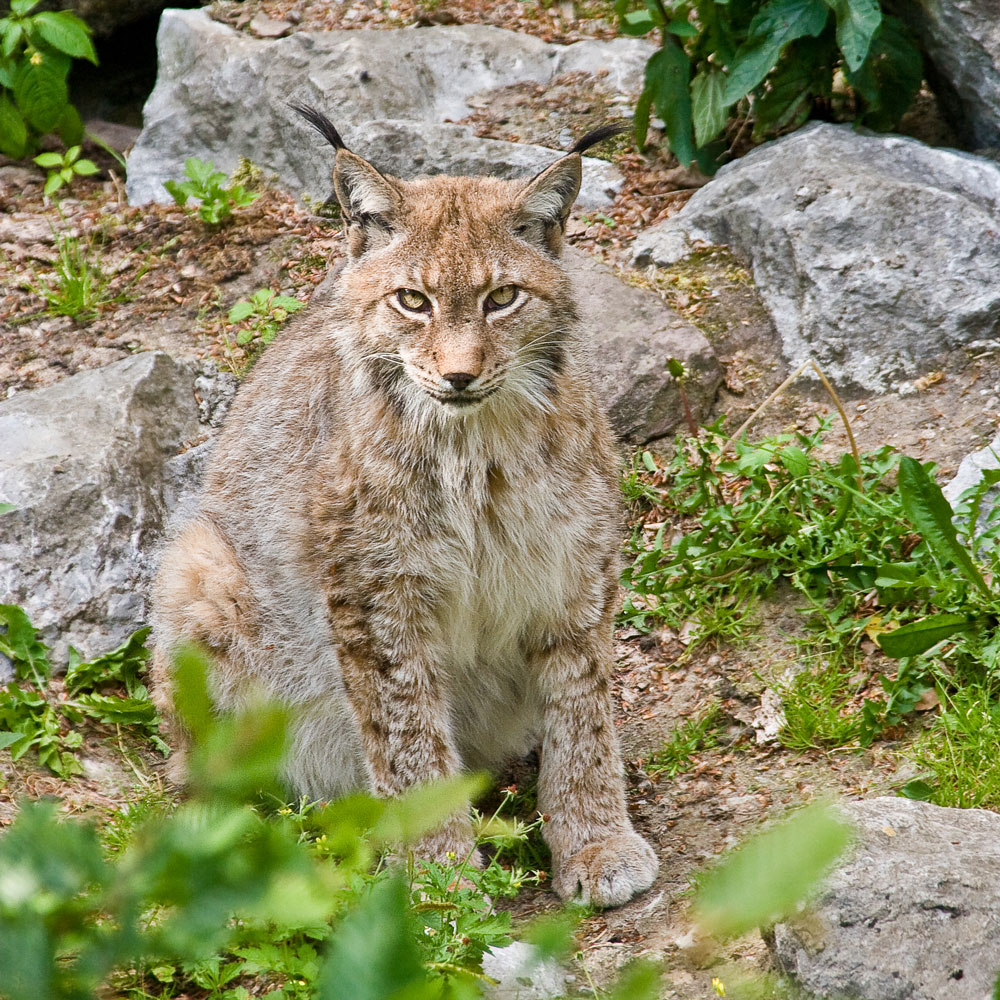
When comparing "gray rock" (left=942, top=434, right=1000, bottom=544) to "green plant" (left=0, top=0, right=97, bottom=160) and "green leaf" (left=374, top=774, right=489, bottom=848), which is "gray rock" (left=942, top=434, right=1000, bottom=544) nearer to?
"green leaf" (left=374, top=774, right=489, bottom=848)

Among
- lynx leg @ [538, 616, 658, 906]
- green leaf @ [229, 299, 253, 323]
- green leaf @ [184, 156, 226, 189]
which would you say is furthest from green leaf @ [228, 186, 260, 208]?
lynx leg @ [538, 616, 658, 906]

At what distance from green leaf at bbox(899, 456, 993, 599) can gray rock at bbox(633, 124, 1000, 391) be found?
4.76 feet

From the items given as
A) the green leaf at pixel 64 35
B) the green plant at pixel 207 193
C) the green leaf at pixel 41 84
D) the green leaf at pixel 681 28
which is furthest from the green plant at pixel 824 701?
the green leaf at pixel 41 84

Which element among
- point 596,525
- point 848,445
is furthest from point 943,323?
point 596,525

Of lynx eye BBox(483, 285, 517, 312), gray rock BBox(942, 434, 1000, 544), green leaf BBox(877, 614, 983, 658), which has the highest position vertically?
lynx eye BBox(483, 285, 517, 312)

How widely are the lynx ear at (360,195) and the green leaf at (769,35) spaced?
8.68 ft

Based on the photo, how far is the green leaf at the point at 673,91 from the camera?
21.1ft

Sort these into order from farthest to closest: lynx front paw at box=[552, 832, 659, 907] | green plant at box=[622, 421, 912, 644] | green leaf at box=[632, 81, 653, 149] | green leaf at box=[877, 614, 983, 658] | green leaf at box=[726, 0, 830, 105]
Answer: green leaf at box=[632, 81, 653, 149] < green leaf at box=[726, 0, 830, 105] < green plant at box=[622, 421, 912, 644] < green leaf at box=[877, 614, 983, 658] < lynx front paw at box=[552, 832, 659, 907]

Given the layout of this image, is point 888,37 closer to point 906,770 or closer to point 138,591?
point 906,770

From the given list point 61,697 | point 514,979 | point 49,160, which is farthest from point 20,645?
point 49,160

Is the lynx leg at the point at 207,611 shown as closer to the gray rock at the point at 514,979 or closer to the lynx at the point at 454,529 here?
the lynx at the point at 454,529

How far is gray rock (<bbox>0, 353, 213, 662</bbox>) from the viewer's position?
5.28 meters

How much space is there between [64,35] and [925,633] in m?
6.22

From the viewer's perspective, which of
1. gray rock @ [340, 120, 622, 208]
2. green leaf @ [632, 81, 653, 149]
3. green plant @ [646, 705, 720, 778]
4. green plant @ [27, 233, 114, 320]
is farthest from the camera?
gray rock @ [340, 120, 622, 208]
